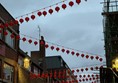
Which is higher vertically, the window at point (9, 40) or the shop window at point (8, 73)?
the window at point (9, 40)

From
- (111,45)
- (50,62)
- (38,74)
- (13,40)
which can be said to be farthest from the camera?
(50,62)

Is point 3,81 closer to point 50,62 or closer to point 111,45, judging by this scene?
point 111,45

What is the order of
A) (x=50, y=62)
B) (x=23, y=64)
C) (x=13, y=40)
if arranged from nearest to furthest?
(x=13, y=40), (x=23, y=64), (x=50, y=62)

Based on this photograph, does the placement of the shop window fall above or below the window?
below

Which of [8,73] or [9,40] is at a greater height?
[9,40]

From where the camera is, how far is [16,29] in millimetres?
43469

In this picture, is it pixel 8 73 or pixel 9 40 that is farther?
pixel 9 40

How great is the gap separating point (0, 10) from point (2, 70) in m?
6.00

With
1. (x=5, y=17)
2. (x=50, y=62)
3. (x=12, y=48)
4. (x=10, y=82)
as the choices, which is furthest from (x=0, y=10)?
(x=50, y=62)

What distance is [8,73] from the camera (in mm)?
40094

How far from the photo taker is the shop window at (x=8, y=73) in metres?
39.0

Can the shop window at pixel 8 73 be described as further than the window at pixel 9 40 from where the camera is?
No

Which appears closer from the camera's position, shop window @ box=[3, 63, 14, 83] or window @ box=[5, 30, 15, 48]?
shop window @ box=[3, 63, 14, 83]

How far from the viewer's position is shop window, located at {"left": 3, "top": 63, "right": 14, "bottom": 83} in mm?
39034
